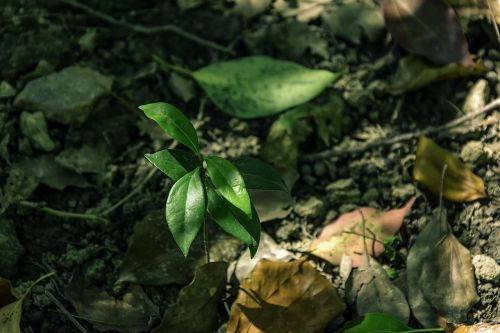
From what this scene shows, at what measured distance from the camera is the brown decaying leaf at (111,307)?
5.79 feet

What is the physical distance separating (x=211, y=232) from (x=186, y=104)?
0.44m

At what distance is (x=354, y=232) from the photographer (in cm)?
190

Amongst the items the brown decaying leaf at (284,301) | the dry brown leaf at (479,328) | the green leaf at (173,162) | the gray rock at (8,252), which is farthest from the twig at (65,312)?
the dry brown leaf at (479,328)

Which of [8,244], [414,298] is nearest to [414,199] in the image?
[414,298]

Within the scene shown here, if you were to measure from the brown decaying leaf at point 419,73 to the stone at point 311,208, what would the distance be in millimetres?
433

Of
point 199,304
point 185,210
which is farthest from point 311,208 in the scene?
point 185,210

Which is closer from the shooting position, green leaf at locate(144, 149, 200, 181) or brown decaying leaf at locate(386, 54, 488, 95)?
green leaf at locate(144, 149, 200, 181)

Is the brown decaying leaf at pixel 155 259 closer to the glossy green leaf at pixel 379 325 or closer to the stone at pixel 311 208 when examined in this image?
the stone at pixel 311 208

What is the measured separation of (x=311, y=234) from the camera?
1.94 meters

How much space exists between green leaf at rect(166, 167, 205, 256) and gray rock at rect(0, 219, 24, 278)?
1.81 feet

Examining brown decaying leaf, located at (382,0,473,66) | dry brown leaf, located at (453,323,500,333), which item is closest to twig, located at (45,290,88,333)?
dry brown leaf, located at (453,323,500,333)

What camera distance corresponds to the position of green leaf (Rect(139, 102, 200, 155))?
1.53 m

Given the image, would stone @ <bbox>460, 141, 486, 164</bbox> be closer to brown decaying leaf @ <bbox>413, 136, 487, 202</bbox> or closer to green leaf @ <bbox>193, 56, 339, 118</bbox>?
brown decaying leaf @ <bbox>413, 136, 487, 202</bbox>

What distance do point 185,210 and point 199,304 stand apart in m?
0.33
